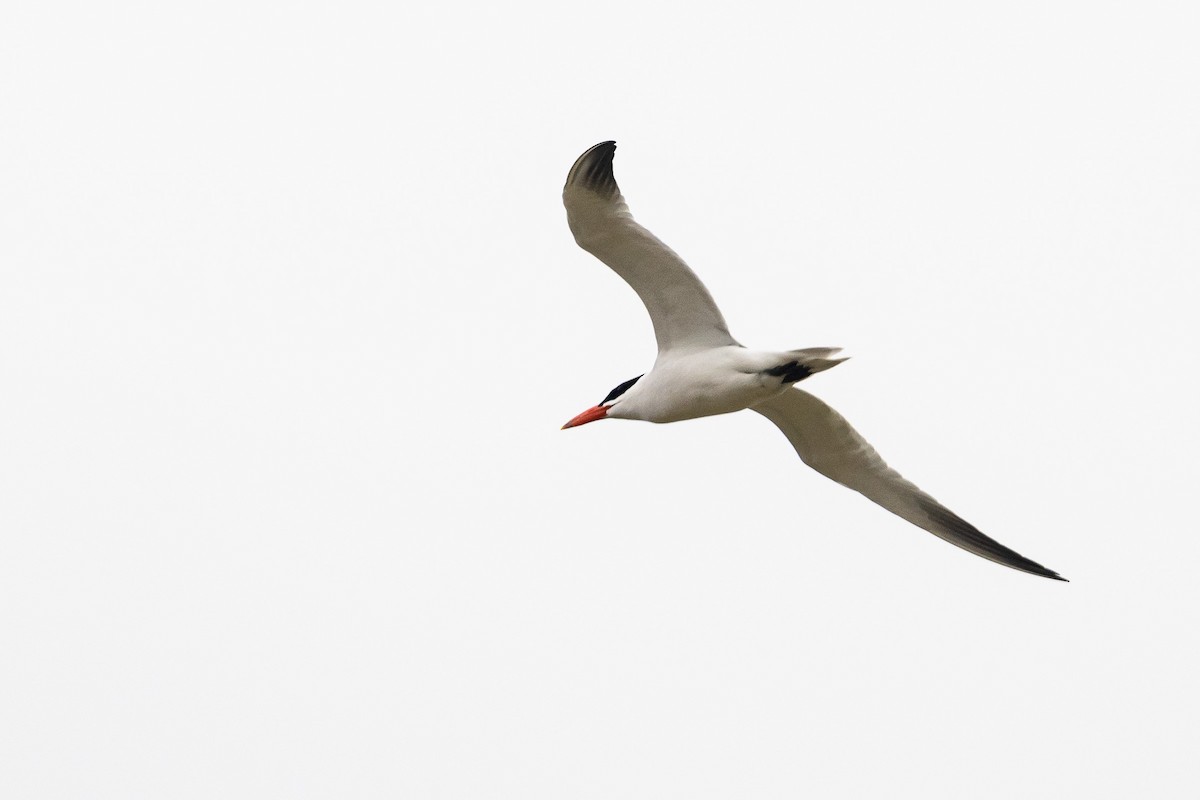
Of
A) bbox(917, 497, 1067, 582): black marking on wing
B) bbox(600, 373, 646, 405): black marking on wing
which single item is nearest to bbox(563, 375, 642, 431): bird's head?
bbox(600, 373, 646, 405): black marking on wing

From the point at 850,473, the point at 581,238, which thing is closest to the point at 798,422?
the point at 850,473

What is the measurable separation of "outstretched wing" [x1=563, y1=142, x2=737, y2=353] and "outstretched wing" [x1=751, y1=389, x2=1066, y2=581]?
95cm

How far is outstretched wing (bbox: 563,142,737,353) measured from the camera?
33.3ft

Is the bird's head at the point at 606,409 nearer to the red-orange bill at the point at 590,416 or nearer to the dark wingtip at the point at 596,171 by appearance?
the red-orange bill at the point at 590,416

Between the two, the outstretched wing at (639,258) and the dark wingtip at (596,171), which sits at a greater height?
the dark wingtip at (596,171)

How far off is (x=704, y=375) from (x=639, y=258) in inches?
34.2

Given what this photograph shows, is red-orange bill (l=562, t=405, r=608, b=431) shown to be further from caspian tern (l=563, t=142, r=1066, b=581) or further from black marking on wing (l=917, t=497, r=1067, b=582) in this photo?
black marking on wing (l=917, t=497, r=1067, b=582)

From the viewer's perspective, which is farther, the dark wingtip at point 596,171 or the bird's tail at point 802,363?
the dark wingtip at point 596,171

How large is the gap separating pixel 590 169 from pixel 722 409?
1819 mm

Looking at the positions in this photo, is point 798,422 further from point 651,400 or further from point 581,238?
point 581,238

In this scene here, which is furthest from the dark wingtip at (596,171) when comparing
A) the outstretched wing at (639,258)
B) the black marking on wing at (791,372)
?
the black marking on wing at (791,372)

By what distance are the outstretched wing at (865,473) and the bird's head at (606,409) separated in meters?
0.97

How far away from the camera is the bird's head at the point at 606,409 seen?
37.5 feet

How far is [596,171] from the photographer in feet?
33.2
